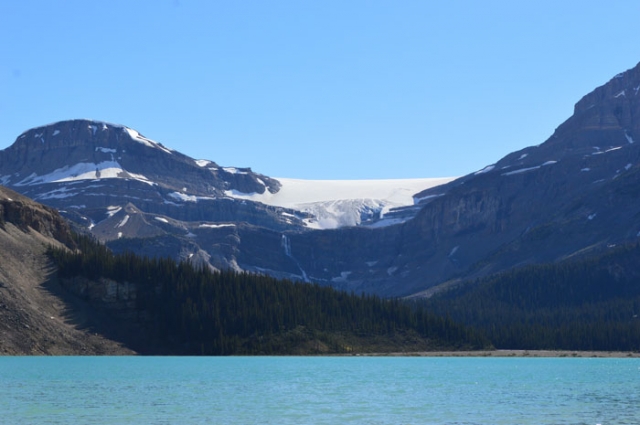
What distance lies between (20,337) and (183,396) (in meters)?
88.3

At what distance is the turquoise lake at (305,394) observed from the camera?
82000mm

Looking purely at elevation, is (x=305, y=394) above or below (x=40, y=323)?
below

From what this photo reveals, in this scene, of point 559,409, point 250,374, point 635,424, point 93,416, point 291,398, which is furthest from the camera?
point 250,374

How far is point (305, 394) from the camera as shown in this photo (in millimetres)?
104125

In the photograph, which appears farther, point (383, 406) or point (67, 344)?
point (67, 344)

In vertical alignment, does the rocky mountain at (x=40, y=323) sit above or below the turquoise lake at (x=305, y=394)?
above

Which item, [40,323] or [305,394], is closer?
[305,394]

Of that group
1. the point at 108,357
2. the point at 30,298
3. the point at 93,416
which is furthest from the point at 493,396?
the point at 30,298

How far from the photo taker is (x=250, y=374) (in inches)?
5408

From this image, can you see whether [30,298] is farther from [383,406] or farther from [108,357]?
[383,406]

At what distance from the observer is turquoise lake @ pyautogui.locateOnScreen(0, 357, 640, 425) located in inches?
3228

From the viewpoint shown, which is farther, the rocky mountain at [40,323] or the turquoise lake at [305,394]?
the rocky mountain at [40,323]

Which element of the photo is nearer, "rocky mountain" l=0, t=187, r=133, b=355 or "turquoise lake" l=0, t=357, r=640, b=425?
"turquoise lake" l=0, t=357, r=640, b=425

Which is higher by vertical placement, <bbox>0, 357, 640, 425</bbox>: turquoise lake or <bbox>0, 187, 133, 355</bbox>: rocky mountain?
<bbox>0, 187, 133, 355</bbox>: rocky mountain
